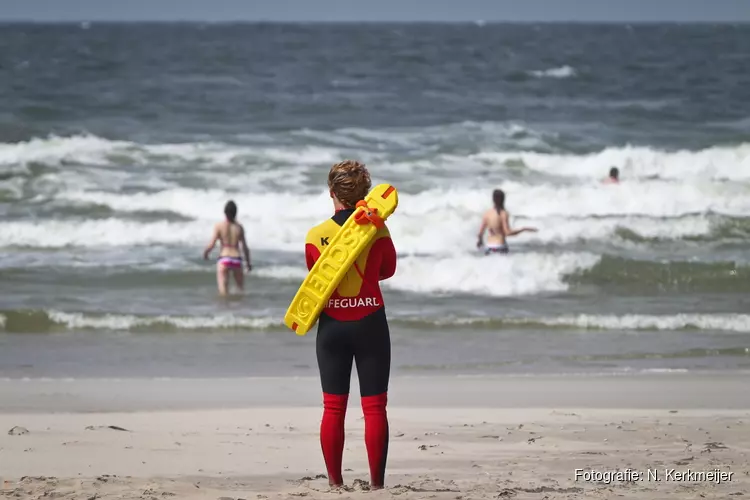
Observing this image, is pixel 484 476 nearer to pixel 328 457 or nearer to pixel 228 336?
pixel 328 457

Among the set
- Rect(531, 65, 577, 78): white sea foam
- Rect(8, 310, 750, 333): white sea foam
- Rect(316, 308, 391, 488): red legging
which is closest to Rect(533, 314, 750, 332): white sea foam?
Rect(8, 310, 750, 333): white sea foam

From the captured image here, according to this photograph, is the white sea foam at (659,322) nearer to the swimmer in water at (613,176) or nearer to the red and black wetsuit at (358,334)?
the red and black wetsuit at (358,334)

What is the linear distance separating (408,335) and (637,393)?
10.1ft

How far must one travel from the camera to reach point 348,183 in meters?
4.47

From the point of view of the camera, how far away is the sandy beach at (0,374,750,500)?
4.98m

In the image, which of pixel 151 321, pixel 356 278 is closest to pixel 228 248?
pixel 151 321

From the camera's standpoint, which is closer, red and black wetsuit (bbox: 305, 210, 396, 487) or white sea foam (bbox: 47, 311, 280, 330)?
red and black wetsuit (bbox: 305, 210, 396, 487)

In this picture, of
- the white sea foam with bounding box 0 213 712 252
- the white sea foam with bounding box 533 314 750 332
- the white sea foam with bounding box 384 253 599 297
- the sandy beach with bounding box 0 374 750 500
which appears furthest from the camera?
the white sea foam with bounding box 0 213 712 252

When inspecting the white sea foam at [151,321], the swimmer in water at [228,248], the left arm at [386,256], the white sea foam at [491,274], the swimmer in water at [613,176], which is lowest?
the white sea foam at [151,321]

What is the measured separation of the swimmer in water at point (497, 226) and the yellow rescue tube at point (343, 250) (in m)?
8.78

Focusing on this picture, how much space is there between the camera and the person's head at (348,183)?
4.47m

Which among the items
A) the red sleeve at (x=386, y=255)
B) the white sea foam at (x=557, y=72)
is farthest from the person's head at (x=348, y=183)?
the white sea foam at (x=557, y=72)

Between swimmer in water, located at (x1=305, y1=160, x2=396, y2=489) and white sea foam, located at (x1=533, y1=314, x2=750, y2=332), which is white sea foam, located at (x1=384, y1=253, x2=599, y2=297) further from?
swimmer in water, located at (x1=305, y1=160, x2=396, y2=489)

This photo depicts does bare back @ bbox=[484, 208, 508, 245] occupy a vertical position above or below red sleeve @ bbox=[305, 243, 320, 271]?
above
